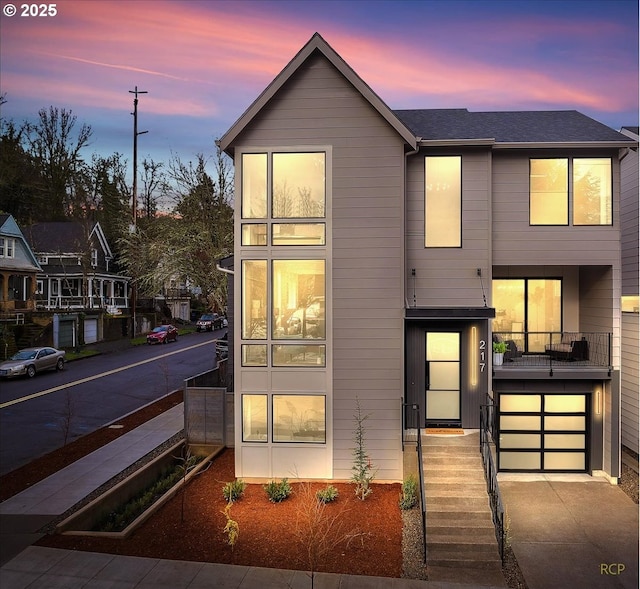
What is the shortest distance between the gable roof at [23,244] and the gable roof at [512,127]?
3335cm

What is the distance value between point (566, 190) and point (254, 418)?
10.2 meters

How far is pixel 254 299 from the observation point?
1188 cm

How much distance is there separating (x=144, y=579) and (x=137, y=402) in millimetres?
13326

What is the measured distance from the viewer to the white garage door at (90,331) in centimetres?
3431

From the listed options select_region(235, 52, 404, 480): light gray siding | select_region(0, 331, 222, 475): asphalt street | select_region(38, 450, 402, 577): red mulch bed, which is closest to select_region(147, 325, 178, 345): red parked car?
select_region(0, 331, 222, 475): asphalt street

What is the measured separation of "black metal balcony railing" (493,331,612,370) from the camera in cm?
1271

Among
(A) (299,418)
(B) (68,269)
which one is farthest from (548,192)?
(B) (68,269)

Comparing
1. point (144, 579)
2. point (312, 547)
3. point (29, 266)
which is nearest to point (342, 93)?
point (312, 547)

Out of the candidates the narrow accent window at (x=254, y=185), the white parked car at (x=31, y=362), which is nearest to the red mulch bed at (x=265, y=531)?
the narrow accent window at (x=254, y=185)

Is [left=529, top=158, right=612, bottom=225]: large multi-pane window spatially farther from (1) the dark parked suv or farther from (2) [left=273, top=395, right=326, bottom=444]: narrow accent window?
(1) the dark parked suv

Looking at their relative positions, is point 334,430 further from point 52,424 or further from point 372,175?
point 52,424

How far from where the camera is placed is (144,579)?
7402 millimetres

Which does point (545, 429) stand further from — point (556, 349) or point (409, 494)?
point (409, 494)

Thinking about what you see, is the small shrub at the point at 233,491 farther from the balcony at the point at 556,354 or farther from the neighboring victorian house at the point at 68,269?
the neighboring victorian house at the point at 68,269
